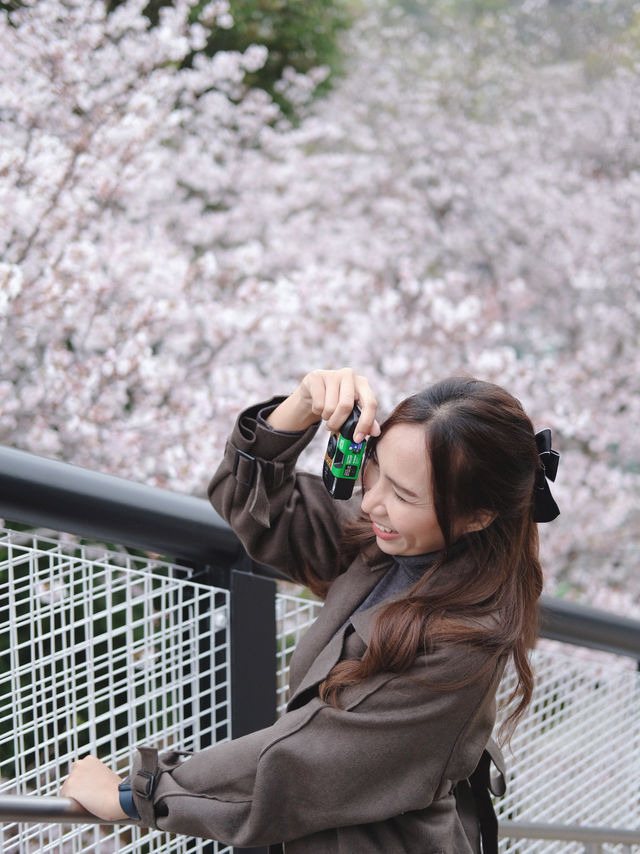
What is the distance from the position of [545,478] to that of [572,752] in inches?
42.4

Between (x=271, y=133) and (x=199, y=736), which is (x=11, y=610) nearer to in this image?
(x=199, y=736)

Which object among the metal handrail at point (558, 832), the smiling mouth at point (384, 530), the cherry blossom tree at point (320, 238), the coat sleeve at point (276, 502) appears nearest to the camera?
the smiling mouth at point (384, 530)

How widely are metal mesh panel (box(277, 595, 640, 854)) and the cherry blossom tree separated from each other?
5.18 ft

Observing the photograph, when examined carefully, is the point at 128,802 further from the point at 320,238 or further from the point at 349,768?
the point at 320,238

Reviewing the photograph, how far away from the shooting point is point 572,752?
191 cm

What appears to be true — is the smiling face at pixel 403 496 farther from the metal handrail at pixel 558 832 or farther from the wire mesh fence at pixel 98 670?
the metal handrail at pixel 558 832

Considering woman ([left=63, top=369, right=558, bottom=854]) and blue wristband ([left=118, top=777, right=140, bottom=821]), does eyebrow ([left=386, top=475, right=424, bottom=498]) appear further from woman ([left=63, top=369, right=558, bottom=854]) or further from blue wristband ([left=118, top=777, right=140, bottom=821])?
blue wristband ([left=118, top=777, right=140, bottom=821])

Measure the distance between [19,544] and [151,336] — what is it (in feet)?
7.46

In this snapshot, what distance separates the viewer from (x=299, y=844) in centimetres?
105

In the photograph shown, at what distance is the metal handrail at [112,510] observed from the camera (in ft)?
3.57

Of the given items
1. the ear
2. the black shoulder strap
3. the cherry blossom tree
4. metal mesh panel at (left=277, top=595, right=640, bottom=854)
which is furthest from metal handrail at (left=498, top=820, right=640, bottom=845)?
the cherry blossom tree

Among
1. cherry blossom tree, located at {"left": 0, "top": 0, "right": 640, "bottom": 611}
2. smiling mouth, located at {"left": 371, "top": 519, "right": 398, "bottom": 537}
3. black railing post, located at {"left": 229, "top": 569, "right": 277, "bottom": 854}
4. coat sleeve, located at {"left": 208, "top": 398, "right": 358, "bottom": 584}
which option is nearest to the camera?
smiling mouth, located at {"left": 371, "top": 519, "right": 398, "bottom": 537}

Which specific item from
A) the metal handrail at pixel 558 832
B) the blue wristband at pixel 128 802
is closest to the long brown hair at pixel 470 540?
the blue wristband at pixel 128 802

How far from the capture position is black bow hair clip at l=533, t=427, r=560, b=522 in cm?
109
